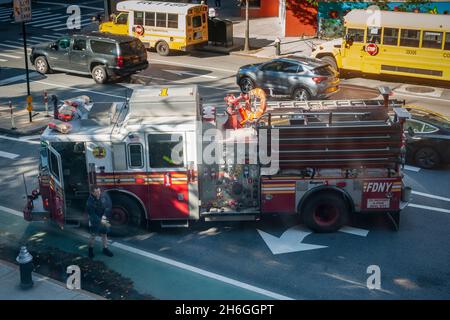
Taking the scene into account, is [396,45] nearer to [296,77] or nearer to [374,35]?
[374,35]

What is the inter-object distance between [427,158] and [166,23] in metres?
17.5

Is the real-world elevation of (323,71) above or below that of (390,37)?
below

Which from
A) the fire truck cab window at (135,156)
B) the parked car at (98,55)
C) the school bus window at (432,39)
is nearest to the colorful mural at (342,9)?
the school bus window at (432,39)

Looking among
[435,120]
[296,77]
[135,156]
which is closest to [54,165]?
[135,156]

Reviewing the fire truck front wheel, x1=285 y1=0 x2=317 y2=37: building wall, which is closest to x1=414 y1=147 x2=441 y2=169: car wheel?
the fire truck front wheel

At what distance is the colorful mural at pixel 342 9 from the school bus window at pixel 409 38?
614cm

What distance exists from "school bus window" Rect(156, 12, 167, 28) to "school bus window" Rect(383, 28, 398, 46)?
10.9 meters

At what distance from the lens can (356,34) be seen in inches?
1062

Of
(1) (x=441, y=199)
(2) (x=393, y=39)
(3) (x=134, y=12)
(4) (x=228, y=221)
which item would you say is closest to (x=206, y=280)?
(4) (x=228, y=221)

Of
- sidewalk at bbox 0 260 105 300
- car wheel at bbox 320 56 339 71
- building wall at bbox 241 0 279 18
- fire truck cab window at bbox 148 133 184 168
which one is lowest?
sidewalk at bbox 0 260 105 300

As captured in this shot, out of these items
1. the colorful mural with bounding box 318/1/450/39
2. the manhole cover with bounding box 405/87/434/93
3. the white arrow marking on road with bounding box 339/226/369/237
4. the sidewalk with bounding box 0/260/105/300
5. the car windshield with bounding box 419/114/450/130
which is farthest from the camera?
the colorful mural with bounding box 318/1/450/39

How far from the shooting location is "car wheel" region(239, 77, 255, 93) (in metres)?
24.5

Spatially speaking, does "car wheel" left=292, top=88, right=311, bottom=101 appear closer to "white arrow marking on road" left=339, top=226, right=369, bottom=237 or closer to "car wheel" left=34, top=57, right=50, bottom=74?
"white arrow marking on road" left=339, top=226, right=369, bottom=237
